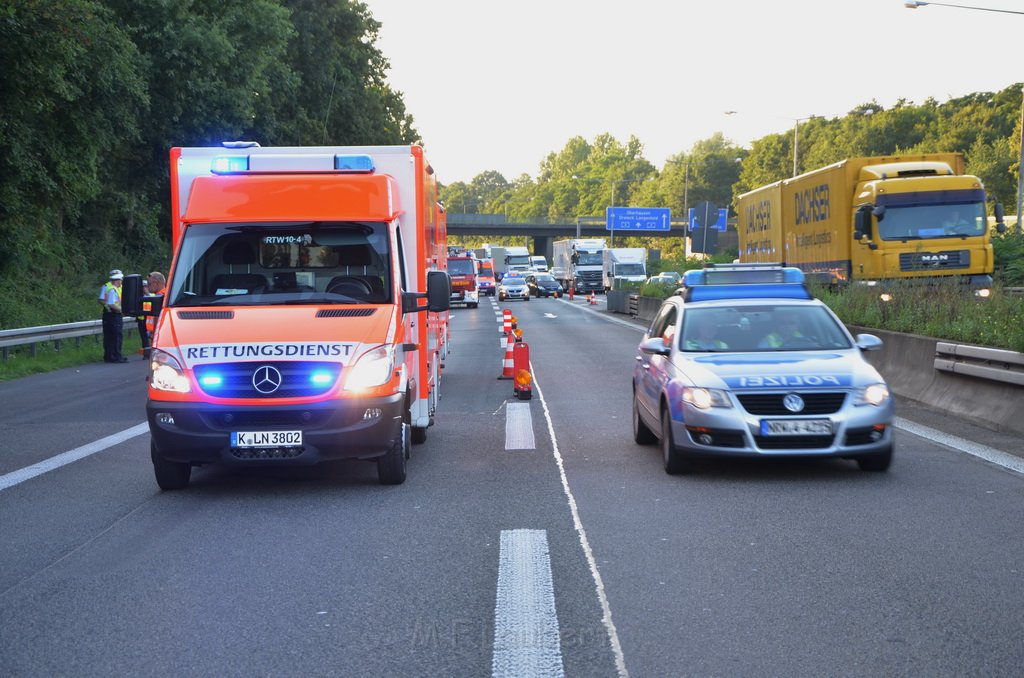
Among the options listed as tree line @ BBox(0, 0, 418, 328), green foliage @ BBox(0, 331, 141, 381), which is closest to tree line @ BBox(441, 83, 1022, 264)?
tree line @ BBox(0, 0, 418, 328)

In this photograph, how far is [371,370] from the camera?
9.06m

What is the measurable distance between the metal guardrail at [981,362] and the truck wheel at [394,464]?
6283 millimetres

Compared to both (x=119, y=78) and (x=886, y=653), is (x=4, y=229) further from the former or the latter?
(x=886, y=653)

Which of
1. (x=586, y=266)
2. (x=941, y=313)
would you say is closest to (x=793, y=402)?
(x=941, y=313)

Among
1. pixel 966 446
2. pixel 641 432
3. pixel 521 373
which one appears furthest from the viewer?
pixel 521 373

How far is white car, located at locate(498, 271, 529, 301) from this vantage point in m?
66.1

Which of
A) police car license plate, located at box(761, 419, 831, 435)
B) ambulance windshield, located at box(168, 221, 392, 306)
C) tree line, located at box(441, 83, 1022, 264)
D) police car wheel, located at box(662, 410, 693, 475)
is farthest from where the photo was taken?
tree line, located at box(441, 83, 1022, 264)

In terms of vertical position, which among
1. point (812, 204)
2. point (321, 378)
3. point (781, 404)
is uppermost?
point (812, 204)

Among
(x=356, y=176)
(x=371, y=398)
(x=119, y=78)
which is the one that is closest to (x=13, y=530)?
(x=371, y=398)

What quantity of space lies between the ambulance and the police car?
6.90 ft

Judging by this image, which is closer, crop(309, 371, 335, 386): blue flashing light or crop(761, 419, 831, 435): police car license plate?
crop(309, 371, 335, 386): blue flashing light

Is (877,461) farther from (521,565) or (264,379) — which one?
(264,379)

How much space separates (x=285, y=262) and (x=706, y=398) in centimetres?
364

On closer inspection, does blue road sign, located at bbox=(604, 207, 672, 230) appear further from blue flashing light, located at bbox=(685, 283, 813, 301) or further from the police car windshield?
the police car windshield
